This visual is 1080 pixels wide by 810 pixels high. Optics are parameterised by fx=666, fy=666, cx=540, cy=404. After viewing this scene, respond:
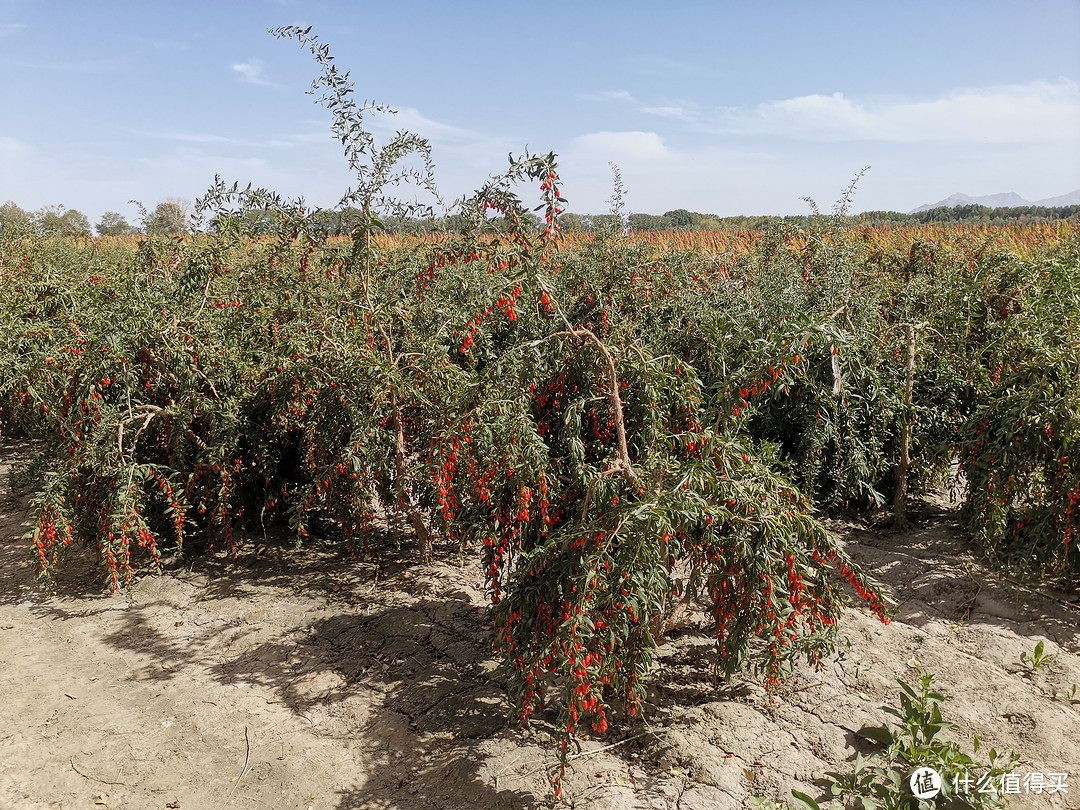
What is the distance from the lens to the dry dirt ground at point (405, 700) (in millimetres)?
3012

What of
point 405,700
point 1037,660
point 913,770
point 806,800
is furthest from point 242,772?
point 1037,660

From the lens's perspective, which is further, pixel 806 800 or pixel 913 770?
pixel 913 770

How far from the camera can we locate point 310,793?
9.91 ft

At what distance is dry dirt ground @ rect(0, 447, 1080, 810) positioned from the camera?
9.88ft

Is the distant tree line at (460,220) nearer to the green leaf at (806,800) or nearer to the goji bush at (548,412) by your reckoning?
the goji bush at (548,412)

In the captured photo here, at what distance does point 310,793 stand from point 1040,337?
4836 millimetres

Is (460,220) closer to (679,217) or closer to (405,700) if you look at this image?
(405,700)

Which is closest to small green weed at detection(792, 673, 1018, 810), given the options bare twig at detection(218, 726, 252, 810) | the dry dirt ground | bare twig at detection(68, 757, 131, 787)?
the dry dirt ground

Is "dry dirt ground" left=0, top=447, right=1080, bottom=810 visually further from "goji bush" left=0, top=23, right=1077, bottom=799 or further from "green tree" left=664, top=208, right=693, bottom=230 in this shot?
"green tree" left=664, top=208, right=693, bottom=230

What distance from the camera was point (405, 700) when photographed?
3.57 m

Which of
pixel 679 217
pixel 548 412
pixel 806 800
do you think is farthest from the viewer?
pixel 679 217

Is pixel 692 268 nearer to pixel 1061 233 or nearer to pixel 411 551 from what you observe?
pixel 411 551

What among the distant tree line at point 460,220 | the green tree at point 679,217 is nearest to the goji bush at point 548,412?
the distant tree line at point 460,220

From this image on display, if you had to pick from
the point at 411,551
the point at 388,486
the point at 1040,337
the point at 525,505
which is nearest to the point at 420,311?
the point at 388,486
